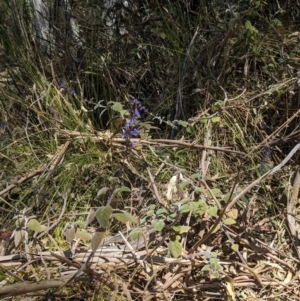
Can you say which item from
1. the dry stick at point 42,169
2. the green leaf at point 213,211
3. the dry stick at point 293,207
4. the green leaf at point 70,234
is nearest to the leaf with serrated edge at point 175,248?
the green leaf at point 213,211

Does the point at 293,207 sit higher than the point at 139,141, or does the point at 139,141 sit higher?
the point at 139,141

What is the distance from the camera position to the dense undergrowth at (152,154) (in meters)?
1.19

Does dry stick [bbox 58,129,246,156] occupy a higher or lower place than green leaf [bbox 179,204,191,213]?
higher

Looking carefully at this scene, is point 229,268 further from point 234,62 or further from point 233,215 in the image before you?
point 234,62

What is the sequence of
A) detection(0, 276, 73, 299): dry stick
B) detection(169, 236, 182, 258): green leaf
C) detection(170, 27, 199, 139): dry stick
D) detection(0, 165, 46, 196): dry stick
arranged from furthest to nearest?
detection(170, 27, 199, 139): dry stick, detection(0, 165, 46, 196): dry stick, detection(169, 236, 182, 258): green leaf, detection(0, 276, 73, 299): dry stick

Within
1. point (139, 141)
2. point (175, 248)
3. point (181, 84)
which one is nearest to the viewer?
point (175, 248)

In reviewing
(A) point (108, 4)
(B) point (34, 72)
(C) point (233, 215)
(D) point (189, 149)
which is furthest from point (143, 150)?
(A) point (108, 4)

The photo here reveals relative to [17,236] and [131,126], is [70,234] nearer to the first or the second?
[17,236]

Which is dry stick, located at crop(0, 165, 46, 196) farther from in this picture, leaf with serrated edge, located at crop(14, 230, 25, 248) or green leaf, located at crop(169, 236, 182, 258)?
green leaf, located at crop(169, 236, 182, 258)

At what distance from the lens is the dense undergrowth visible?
1.19 metres

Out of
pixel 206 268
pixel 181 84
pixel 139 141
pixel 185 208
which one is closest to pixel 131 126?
pixel 139 141

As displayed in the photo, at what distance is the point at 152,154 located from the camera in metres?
1.50

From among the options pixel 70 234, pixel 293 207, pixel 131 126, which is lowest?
pixel 293 207

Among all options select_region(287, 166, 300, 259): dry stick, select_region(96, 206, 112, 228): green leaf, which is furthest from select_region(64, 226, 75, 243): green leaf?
select_region(287, 166, 300, 259): dry stick
